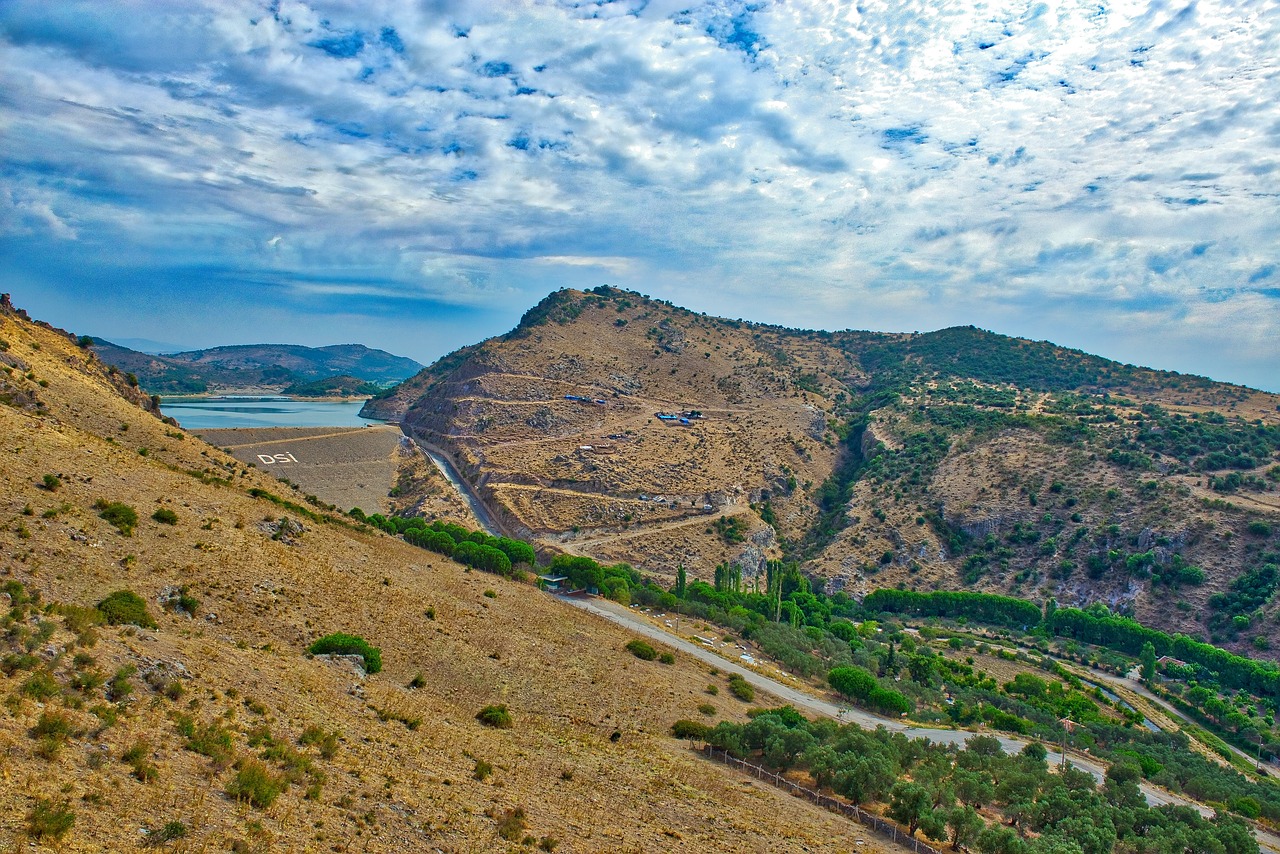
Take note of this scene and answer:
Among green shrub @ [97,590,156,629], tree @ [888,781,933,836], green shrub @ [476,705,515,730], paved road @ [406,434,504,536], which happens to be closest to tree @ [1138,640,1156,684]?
tree @ [888,781,933,836]

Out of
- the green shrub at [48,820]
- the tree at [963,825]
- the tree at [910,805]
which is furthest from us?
the tree at [910,805]

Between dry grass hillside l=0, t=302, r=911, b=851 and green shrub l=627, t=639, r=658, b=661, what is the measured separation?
0.96m

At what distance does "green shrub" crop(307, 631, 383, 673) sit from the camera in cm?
2418

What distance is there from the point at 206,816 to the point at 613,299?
152 m

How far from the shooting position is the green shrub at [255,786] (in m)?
13.1

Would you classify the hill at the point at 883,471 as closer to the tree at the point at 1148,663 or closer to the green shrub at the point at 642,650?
the tree at the point at 1148,663

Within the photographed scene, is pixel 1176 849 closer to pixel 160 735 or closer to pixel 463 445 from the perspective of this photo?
pixel 160 735

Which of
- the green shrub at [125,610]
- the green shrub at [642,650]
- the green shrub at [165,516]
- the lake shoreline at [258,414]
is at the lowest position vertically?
the green shrub at [642,650]

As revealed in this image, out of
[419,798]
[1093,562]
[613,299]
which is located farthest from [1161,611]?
[613,299]

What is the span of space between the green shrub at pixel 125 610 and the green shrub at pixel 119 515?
5.48m

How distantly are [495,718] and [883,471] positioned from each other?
3274 inches

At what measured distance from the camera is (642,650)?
121 ft

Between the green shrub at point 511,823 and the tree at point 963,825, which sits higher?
the green shrub at point 511,823

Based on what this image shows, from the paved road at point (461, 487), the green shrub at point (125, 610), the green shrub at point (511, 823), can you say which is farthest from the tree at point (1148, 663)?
the green shrub at point (125, 610)
